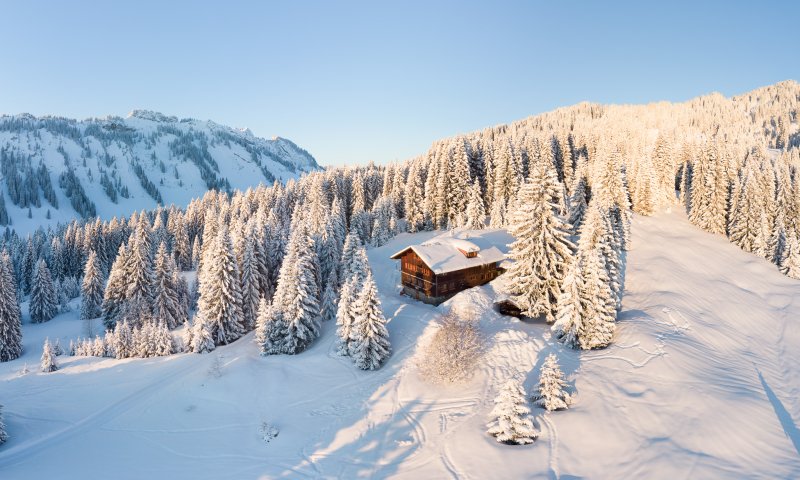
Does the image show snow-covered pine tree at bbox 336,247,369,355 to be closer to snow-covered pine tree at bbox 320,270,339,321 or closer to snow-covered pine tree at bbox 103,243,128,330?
snow-covered pine tree at bbox 320,270,339,321

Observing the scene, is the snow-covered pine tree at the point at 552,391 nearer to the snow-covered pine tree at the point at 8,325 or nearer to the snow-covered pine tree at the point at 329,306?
the snow-covered pine tree at the point at 329,306

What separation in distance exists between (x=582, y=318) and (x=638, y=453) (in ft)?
44.8

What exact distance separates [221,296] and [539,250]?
34.5 meters

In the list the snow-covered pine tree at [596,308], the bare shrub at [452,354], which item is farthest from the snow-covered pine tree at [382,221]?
the snow-covered pine tree at [596,308]

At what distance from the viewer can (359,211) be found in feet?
273

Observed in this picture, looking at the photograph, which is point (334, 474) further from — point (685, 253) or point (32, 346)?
point (32, 346)

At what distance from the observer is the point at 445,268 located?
1790 inches

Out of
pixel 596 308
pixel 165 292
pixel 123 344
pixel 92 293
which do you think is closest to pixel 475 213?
pixel 596 308

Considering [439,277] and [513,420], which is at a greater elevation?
[439,277]

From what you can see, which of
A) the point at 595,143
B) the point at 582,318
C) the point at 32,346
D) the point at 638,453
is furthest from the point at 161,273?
the point at 595,143

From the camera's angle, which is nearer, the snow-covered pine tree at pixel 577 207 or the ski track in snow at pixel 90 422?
the ski track in snow at pixel 90 422

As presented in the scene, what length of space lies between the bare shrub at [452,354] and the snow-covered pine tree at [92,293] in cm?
6486

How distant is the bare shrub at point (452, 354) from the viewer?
96.1 ft

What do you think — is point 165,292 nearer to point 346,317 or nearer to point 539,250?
point 346,317
